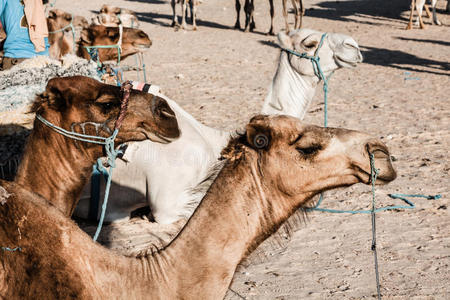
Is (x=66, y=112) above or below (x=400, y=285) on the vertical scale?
above

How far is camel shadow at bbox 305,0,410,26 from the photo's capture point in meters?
22.0

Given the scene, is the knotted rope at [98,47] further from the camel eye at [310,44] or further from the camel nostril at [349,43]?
the camel nostril at [349,43]

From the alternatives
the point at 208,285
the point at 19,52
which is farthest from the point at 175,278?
the point at 19,52

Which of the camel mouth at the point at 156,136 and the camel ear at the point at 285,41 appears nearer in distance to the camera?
the camel mouth at the point at 156,136

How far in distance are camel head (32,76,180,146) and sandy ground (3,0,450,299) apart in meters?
1.05

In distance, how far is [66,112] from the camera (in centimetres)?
319

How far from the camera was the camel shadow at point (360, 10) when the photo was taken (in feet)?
72.2

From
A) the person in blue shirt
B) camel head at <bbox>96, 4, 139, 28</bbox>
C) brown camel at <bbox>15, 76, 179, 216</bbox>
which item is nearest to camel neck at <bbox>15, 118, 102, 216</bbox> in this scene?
brown camel at <bbox>15, 76, 179, 216</bbox>

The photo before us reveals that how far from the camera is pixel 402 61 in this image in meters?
13.9

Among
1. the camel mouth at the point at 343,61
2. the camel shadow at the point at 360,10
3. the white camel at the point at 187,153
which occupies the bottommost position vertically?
the camel shadow at the point at 360,10

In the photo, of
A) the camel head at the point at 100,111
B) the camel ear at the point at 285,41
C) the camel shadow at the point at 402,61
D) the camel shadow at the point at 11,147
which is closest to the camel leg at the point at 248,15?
the camel shadow at the point at 402,61

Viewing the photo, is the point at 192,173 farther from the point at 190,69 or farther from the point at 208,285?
the point at 190,69

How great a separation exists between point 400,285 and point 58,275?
101 inches

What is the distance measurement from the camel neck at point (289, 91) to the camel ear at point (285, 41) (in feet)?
0.24
